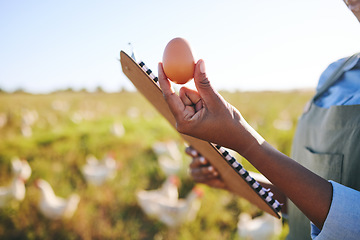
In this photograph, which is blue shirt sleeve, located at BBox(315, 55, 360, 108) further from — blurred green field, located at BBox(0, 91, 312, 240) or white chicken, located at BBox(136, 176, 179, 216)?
white chicken, located at BBox(136, 176, 179, 216)

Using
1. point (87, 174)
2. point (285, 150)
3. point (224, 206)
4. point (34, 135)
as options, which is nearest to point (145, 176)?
point (87, 174)

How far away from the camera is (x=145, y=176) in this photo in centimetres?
421

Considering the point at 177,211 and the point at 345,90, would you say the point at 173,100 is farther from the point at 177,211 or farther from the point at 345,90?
the point at 177,211

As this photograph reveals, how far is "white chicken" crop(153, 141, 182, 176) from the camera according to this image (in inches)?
159

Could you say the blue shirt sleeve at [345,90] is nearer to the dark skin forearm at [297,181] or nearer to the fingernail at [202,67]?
the dark skin forearm at [297,181]

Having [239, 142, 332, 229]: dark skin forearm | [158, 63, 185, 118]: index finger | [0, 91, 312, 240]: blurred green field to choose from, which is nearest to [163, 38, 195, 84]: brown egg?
[158, 63, 185, 118]: index finger

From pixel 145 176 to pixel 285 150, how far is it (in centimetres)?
303

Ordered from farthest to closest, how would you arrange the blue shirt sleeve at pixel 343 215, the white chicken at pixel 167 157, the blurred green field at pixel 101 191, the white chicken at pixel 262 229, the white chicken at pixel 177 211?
the white chicken at pixel 167 157 → the blurred green field at pixel 101 191 → the white chicken at pixel 177 211 → the white chicken at pixel 262 229 → the blue shirt sleeve at pixel 343 215

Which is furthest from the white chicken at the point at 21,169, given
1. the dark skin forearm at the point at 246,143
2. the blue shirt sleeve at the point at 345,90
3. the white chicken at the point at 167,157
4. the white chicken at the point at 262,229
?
the blue shirt sleeve at the point at 345,90

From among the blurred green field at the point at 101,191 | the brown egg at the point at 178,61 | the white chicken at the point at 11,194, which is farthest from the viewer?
the white chicken at the point at 11,194

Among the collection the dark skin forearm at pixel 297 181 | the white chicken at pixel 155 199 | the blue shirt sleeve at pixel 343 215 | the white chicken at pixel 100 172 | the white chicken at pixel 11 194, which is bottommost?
the white chicken at pixel 155 199

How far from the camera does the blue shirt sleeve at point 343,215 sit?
1.93 feet

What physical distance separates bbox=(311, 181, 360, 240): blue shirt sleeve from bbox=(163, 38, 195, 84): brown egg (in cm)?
53

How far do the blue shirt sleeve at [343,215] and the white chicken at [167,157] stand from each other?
11.3 ft
